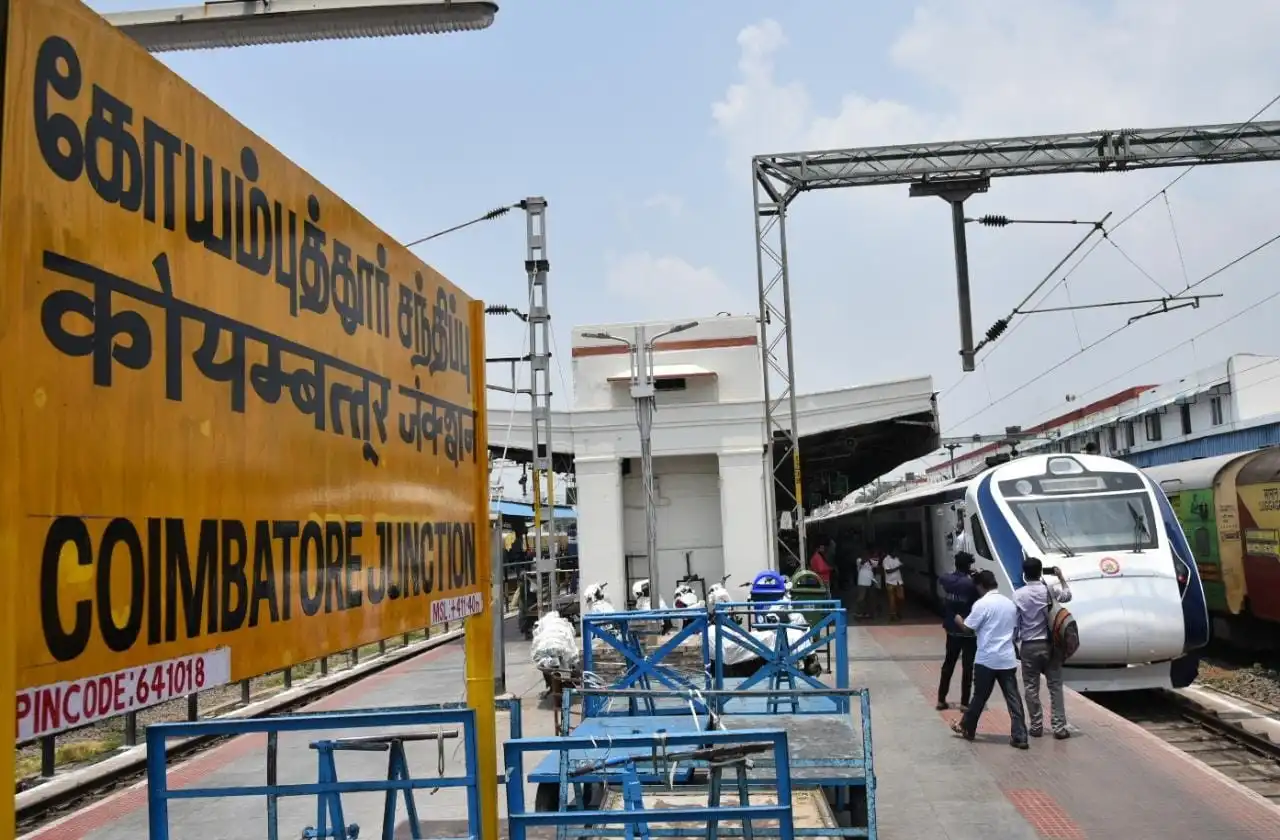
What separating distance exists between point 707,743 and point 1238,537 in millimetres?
12938

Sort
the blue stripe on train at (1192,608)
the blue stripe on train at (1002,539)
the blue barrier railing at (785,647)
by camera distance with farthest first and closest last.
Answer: the blue stripe on train at (1002,539) → the blue stripe on train at (1192,608) → the blue barrier railing at (785,647)

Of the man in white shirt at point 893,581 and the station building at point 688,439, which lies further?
the man in white shirt at point 893,581

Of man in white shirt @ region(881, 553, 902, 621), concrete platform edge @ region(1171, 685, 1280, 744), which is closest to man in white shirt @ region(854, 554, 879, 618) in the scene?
man in white shirt @ region(881, 553, 902, 621)

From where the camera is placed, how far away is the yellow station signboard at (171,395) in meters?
1.96

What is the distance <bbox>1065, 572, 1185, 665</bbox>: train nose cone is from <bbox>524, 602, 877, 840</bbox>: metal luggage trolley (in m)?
3.52

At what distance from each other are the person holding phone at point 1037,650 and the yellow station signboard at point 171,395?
271 inches

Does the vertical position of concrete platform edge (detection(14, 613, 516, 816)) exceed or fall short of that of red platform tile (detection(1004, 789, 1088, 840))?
it falls short

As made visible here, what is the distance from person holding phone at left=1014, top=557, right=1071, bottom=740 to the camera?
350 inches

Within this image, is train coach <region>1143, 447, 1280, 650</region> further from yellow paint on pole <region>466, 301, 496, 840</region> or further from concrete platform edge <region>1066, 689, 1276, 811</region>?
yellow paint on pole <region>466, 301, 496, 840</region>

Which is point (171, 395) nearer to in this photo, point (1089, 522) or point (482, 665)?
point (482, 665)

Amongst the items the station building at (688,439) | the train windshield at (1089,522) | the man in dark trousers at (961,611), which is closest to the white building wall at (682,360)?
the station building at (688,439)

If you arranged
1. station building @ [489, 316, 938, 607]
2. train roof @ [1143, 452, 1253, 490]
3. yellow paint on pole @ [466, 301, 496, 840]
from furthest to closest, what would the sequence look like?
station building @ [489, 316, 938, 607] < train roof @ [1143, 452, 1253, 490] < yellow paint on pole @ [466, 301, 496, 840]

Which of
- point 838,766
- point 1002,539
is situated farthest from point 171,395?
point 1002,539

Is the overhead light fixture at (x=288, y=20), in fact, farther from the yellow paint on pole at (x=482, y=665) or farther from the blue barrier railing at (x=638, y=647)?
the blue barrier railing at (x=638, y=647)
